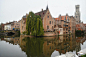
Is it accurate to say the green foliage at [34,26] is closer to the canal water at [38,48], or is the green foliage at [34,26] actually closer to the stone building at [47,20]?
the stone building at [47,20]

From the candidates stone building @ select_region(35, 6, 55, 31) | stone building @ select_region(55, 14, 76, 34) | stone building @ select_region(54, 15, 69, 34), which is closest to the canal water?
stone building @ select_region(35, 6, 55, 31)

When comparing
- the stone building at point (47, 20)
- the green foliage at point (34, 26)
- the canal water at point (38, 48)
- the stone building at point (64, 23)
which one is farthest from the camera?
the stone building at point (64, 23)

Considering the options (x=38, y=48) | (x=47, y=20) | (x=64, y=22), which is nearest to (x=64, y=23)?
(x=64, y=22)

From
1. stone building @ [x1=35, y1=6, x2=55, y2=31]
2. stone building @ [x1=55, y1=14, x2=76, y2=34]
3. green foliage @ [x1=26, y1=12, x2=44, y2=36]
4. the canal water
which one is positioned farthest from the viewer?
stone building @ [x1=55, y1=14, x2=76, y2=34]

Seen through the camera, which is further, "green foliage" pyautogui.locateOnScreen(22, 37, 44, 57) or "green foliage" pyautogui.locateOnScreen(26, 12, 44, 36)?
"green foliage" pyautogui.locateOnScreen(26, 12, 44, 36)

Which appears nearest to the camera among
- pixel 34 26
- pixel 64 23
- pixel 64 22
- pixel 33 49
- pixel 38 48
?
pixel 33 49

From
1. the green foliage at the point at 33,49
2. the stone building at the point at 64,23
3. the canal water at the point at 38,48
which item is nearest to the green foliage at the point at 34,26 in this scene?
the canal water at the point at 38,48

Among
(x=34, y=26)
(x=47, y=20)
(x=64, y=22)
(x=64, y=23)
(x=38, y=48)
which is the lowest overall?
(x=38, y=48)

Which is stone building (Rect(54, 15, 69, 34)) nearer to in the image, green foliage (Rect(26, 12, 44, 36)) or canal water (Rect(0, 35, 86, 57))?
green foliage (Rect(26, 12, 44, 36))

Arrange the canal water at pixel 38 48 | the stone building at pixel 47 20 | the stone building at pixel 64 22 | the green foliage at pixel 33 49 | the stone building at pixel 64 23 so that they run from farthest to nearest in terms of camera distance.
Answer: the stone building at pixel 64 23 → the stone building at pixel 64 22 → the stone building at pixel 47 20 → the canal water at pixel 38 48 → the green foliage at pixel 33 49

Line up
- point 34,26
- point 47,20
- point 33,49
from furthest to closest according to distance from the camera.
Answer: point 47,20
point 34,26
point 33,49

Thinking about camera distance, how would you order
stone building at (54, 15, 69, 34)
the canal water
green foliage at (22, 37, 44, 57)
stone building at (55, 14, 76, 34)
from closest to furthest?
green foliage at (22, 37, 44, 57)
the canal water
stone building at (54, 15, 69, 34)
stone building at (55, 14, 76, 34)

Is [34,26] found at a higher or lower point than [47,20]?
lower

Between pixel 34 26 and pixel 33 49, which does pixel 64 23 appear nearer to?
pixel 34 26
